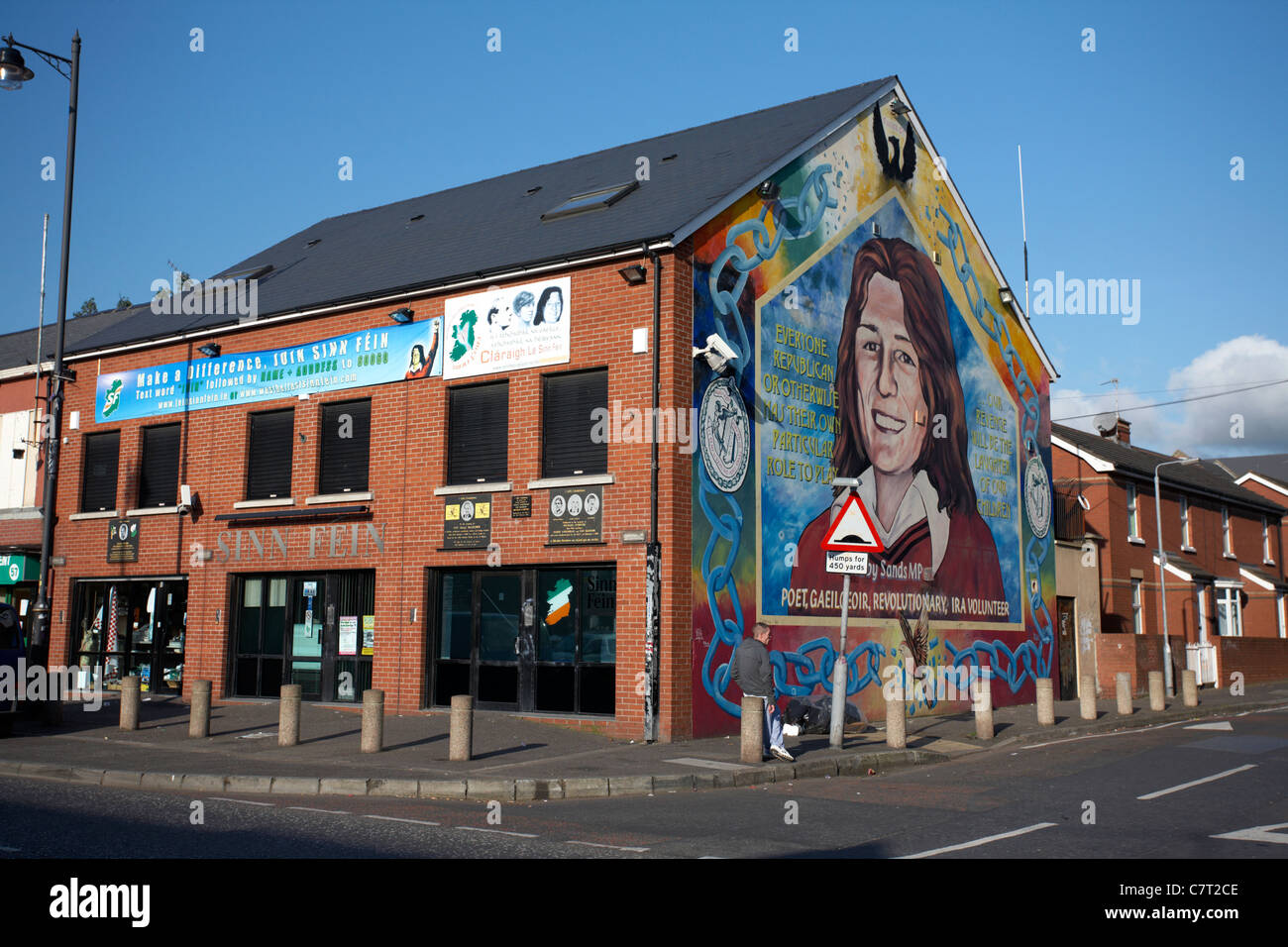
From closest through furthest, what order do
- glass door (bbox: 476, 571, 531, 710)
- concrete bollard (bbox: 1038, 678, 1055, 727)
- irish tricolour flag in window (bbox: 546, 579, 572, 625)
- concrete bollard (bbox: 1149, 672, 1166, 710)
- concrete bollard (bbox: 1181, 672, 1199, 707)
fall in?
1. irish tricolour flag in window (bbox: 546, 579, 572, 625)
2. glass door (bbox: 476, 571, 531, 710)
3. concrete bollard (bbox: 1038, 678, 1055, 727)
4. concrete bollard (bbox: 1149, 672, 1166, 710)
5. concrete bollard (bbox: 1181, 672, 1199, 707)

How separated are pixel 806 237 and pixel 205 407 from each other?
1191 cm

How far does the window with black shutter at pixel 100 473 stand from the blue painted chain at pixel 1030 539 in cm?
1783

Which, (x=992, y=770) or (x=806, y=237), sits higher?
(x=806, y=237)

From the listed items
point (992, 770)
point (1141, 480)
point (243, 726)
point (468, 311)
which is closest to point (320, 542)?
point (243, 726)

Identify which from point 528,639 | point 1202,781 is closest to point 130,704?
point 528,639

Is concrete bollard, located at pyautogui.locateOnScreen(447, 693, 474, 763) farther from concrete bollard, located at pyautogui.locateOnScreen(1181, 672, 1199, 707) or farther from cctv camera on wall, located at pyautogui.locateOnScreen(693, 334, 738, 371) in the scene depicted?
concrete bollard, located at pyautogui.locateOnScreen(1181, 672, 1199, 707)

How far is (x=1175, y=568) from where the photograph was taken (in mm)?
35344

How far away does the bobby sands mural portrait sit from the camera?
66.8 ft

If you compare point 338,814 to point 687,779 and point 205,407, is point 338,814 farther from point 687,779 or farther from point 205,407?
point 205,407

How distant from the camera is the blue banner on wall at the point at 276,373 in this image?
63.6 ft

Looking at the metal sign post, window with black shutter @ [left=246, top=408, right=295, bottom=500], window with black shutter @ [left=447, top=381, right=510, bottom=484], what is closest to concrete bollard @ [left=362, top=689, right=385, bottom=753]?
window with black shutter @ [left=447, top=381, right=510, bottom=484]

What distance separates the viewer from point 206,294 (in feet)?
81.5

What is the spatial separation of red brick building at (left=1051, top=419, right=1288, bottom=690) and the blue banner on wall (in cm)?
1953
